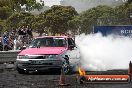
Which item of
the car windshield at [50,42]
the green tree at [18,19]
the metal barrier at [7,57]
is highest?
the green tree at [18,19]

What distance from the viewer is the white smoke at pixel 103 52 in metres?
19.1

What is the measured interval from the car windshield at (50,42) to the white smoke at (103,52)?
181 cm

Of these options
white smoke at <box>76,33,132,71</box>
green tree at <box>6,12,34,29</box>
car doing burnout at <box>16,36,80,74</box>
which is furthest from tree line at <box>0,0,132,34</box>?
car doing burnout at <box>16,36,80,74</box>

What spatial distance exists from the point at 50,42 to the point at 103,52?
361cm

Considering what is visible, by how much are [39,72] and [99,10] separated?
238 feet

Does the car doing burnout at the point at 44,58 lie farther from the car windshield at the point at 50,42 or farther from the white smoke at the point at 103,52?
the white smoke at the point at 103,52

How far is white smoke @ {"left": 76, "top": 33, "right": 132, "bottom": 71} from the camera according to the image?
19.1m

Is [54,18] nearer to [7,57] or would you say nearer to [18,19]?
[18,19]

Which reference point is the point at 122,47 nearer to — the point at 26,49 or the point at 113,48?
the point at 113,48

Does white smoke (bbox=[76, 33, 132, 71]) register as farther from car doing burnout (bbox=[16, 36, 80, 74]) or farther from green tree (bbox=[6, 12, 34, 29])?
green tree (bbox=[6, 12, 34, 29])

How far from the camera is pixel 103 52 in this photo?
800 inches

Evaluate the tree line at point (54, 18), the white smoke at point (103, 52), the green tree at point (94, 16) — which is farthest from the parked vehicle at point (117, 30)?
the green tree at point (94, 16)

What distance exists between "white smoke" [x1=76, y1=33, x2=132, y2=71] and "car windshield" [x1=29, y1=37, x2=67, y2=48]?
1.81m

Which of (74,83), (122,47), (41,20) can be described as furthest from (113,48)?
(41,20)
